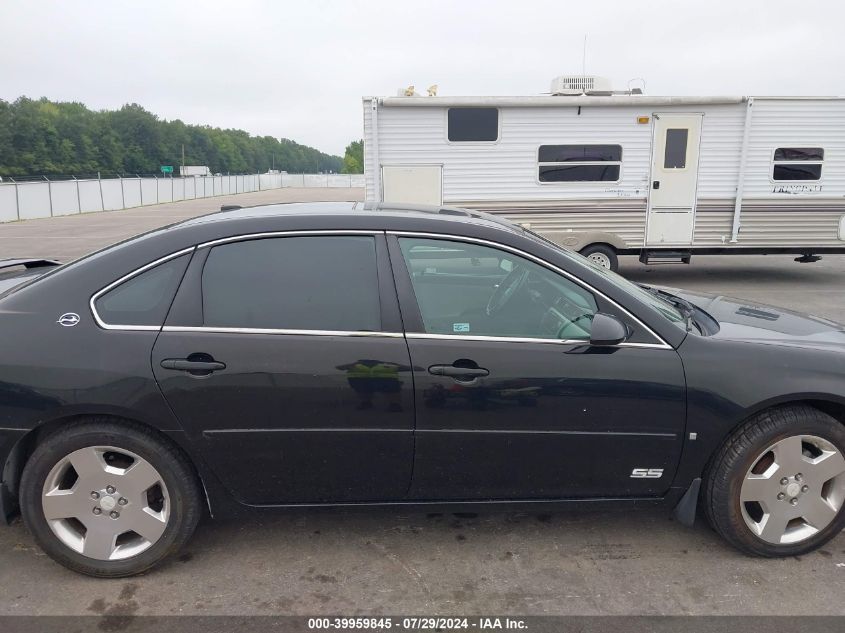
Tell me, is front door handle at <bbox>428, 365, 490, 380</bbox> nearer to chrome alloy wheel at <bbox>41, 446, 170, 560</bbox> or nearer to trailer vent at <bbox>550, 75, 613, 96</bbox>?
chrome alloy wheel at <bbox>41, 446, 170, 560</bbox>

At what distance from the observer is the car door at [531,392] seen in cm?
268

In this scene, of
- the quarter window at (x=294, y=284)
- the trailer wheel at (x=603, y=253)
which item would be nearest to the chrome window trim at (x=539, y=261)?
the quarter window at (x=294, y=284)

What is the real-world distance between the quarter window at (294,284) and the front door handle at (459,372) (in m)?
0.31

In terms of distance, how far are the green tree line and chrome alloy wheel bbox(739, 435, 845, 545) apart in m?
77.1

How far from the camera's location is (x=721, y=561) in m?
2.91

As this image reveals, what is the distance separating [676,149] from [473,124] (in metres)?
2.98

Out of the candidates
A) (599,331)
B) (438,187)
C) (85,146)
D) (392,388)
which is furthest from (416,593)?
(85,146)

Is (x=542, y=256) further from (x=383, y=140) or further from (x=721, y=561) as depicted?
(x=383, y=140)

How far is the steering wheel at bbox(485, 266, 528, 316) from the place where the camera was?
2.86 metres

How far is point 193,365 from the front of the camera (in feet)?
8.62

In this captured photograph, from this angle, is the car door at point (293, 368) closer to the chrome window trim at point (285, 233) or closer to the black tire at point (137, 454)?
the chrome window trim at point (285, 233)

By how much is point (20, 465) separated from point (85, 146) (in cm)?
9274

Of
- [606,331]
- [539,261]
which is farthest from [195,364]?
[606,331]

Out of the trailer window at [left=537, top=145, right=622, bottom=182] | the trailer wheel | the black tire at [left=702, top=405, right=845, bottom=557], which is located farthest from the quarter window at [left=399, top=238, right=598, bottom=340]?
the trailer wheel
